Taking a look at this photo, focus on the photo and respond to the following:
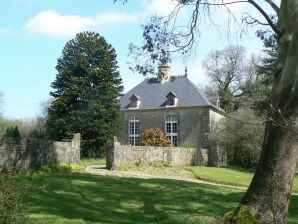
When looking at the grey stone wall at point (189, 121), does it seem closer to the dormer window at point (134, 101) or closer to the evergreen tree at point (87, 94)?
the dormer window at point (134, 101)

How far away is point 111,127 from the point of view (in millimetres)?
40031

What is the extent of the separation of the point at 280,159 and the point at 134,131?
41.0 meters

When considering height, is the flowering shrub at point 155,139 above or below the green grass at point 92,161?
above

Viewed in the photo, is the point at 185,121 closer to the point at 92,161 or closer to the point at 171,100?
the point at 171,100

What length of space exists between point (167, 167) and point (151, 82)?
20.6 m

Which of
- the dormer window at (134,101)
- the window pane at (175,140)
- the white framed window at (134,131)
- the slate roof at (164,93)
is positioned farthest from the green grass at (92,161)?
the dormer window at (134,101)

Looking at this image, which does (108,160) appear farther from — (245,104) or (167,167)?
(245,104)

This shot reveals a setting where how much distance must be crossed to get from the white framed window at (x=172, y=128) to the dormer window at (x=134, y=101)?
357 centimetres

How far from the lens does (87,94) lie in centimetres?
3962

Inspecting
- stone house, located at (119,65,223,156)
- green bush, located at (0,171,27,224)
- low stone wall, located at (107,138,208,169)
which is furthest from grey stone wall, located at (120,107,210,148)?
green bush, located at (0,171,27,224)

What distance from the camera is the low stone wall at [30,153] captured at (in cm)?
1828

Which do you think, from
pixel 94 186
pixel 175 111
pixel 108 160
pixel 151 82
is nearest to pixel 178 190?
pixel 94 186

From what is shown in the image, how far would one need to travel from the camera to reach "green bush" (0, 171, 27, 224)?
653 cm

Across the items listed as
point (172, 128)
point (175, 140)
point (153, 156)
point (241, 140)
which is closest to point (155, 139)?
point (175, 140)
